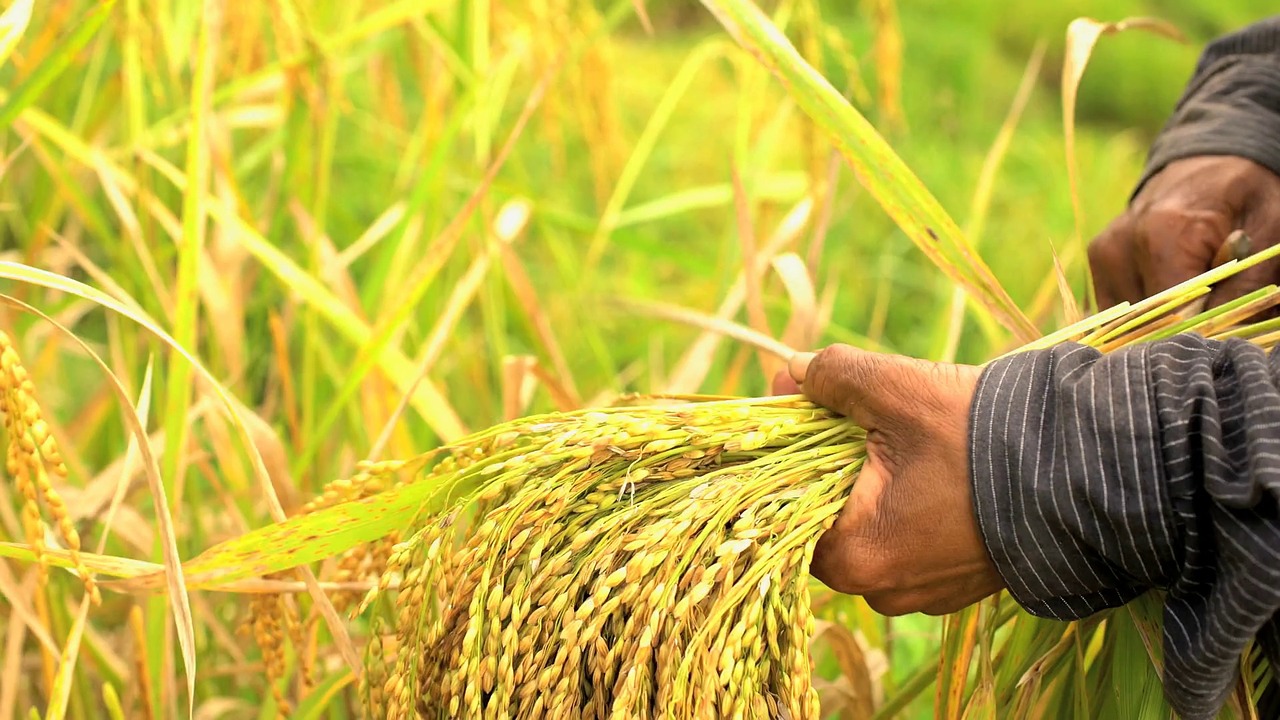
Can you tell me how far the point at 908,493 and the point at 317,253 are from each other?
0.99 metres

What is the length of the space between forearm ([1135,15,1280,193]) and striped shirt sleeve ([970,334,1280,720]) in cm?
63

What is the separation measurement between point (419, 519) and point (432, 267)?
471 mm

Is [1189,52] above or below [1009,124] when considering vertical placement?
below

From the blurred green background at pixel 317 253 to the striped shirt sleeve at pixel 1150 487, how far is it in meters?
0.52

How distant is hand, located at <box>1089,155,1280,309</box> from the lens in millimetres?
1310

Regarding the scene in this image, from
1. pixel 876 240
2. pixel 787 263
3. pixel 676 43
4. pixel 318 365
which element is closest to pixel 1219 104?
pixel 787 263

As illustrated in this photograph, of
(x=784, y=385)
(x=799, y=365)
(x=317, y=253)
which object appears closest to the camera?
(x=799, y=365)

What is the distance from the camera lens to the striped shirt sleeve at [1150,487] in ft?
2.60

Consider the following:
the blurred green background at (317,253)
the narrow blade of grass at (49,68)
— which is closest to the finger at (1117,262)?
the blurred green background at (317,253)

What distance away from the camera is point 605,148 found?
194cm

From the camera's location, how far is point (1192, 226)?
132cm

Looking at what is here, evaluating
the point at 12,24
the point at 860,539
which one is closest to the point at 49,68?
the point at 12,24

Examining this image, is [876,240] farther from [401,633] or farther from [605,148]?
[401,633]

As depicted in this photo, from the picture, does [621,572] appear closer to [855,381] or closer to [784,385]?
[855,381]
